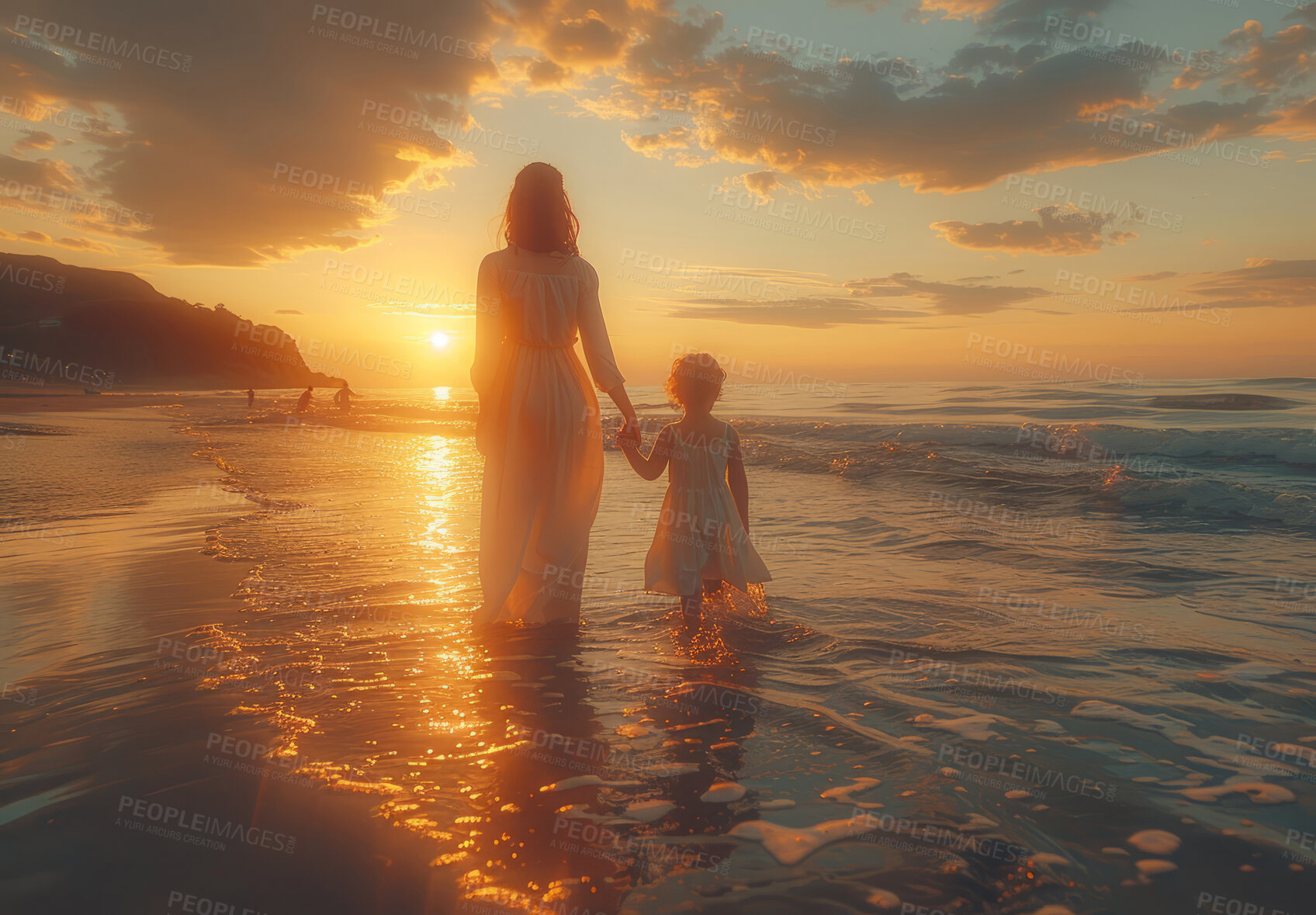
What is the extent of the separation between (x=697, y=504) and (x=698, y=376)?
84 centimetres

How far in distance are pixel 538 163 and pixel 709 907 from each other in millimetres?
3692

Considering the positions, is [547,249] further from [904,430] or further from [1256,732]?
[904,430]

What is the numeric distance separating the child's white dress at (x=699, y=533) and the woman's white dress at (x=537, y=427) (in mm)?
507

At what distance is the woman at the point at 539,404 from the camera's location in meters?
3.92

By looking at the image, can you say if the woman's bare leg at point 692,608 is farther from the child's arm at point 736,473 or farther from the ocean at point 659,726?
the child's arm at point 736,473

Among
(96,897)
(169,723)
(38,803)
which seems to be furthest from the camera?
(169,723)

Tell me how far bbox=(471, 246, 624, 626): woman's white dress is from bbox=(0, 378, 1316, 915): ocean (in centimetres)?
36

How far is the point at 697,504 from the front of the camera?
437 cm

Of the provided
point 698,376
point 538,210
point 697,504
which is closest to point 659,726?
point 697,504

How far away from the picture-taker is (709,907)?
1.85 metres

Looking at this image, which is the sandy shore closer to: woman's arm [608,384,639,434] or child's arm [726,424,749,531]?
woman's arm [608,384,639,434]

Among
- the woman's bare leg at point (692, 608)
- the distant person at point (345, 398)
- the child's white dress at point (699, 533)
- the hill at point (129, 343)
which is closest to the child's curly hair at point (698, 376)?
the child's white dress at point (699, 533)

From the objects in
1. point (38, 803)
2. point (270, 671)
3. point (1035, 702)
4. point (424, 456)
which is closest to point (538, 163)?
point (270, 671)

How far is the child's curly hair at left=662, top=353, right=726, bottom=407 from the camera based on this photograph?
434 centimetres
